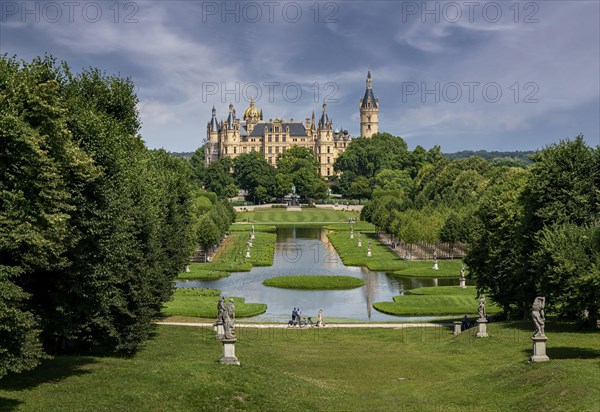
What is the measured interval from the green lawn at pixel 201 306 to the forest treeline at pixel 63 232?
1376 centimetres

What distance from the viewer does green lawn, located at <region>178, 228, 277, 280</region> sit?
83.5 m

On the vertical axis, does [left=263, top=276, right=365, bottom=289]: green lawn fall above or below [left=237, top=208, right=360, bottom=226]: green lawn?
below

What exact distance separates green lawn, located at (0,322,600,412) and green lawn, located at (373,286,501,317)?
15.2m

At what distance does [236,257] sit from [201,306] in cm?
3690

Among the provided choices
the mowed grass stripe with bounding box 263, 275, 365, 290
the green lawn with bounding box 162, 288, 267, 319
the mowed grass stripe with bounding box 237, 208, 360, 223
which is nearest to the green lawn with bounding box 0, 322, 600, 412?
the green lawn with bounding box 162, 288, 267, 319

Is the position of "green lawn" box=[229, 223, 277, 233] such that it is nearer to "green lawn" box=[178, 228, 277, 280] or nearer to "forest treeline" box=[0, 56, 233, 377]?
"green lawn" box=[178, 228, 277, 280]

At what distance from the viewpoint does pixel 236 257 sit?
94.7m

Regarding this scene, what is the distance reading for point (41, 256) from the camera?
25.2 meters

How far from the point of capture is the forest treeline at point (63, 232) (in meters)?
24.0

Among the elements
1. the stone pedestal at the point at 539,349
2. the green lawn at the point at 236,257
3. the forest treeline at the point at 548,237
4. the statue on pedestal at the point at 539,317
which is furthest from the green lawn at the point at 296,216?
the stone pedestal at the point at 539,349

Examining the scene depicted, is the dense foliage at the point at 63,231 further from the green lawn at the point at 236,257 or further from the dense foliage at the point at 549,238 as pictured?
the green lawn at the point at 236,257

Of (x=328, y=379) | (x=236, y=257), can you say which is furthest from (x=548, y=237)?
(x=236, y=257)

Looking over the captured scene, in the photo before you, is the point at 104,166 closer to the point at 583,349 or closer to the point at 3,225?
the point at 3,225

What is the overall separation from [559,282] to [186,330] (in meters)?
20.8
